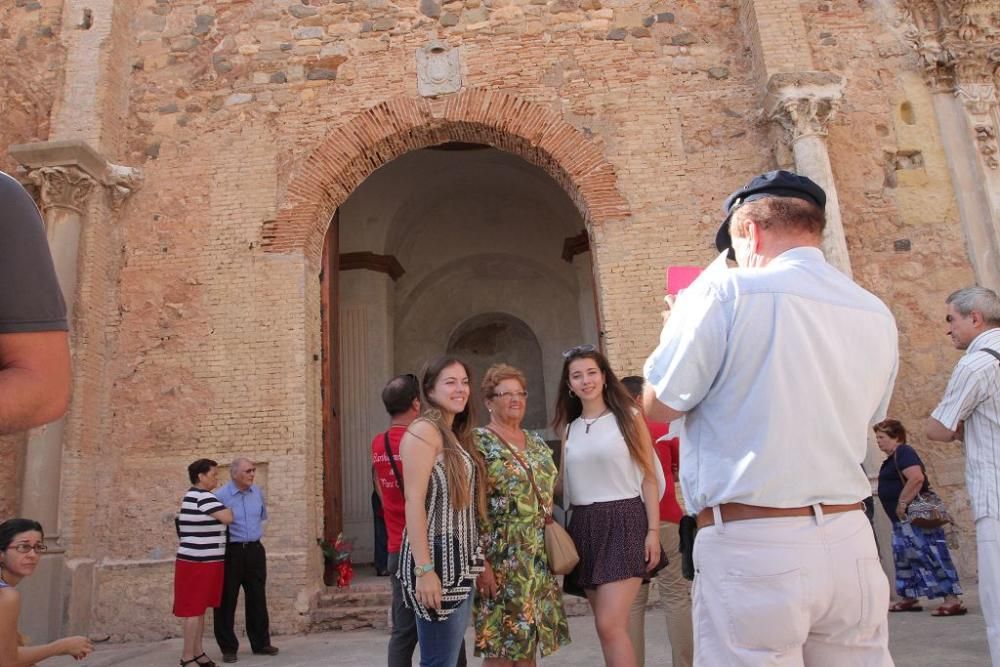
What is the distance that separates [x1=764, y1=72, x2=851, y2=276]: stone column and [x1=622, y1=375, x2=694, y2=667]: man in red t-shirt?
4.63 metres

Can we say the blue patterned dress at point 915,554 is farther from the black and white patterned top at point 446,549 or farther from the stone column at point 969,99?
the black and white patterned top at point 446,549

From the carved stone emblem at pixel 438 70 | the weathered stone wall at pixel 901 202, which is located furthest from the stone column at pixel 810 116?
the carved stone emblem at pixel 438 70

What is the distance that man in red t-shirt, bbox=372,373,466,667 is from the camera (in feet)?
12.2

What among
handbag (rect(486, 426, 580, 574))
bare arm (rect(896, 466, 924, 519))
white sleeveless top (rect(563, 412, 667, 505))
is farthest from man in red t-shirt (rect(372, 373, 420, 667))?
bare arm (rect(896, 466, 924, 519))

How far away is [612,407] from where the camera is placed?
3854 mm

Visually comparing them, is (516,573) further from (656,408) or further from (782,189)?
(782,189)

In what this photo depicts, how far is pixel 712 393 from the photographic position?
2.03m

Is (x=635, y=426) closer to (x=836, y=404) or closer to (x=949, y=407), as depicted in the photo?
(x=949, y=407)

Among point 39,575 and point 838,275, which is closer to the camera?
point 838,275

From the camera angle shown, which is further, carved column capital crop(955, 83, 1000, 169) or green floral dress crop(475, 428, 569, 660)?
carved column capital crop(955, 83, 1000, 169)

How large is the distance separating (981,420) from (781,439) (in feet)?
7.28

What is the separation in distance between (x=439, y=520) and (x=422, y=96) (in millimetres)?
6490

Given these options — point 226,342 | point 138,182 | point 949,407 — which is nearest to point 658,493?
point 949,407

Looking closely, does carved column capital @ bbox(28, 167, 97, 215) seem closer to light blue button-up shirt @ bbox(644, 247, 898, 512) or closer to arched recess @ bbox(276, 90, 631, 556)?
arched recess @ bbox(276, 90, 631, 556)
